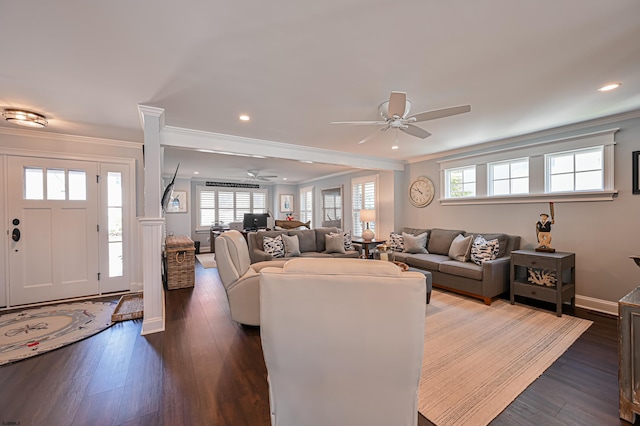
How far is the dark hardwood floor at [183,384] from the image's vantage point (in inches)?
64.6

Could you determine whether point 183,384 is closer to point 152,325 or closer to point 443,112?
point 152,325

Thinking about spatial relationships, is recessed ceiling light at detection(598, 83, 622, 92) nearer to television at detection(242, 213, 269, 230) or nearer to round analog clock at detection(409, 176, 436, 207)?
round analog clock at detection(409, 176, 436, 207)

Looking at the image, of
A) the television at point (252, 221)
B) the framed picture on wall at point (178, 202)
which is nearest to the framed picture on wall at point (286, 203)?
the television at point (252, 221)

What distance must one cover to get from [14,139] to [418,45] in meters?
5.04

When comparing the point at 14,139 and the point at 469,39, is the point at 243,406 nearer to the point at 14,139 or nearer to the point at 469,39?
the point at 469,39

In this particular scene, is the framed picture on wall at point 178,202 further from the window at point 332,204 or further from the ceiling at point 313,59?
the ceiling at point 313,59

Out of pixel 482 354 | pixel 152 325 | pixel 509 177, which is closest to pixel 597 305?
pixel 509 177

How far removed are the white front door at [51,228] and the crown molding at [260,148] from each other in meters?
1.53

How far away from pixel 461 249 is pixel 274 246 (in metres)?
3.14

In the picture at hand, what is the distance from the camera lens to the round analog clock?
538 cm

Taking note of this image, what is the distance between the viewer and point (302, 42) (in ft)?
5.71

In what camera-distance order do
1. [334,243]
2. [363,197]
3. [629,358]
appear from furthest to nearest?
[363,197] < [334,243] < [629,358]

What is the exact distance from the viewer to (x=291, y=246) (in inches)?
187

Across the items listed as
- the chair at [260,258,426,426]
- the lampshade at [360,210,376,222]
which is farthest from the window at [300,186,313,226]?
the chair at [260,258,426,426]
